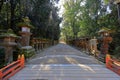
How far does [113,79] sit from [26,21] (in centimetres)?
767

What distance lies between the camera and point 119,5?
388 inches

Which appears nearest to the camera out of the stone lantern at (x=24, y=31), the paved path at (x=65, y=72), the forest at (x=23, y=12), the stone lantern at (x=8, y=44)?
the paved path at (x=65, y=72)

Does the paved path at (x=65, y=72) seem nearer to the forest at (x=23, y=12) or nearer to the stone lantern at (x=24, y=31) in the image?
the stone lantern at (x=24, y=31)

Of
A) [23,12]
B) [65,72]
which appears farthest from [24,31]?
[65,72]

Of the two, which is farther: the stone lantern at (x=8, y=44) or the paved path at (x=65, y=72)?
the stone lantern at (x=8, y=44)

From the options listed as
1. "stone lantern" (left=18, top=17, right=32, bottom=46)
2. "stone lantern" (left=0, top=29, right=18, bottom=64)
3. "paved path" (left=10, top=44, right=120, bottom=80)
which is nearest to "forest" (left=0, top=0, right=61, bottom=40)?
"stone lantern" (left=18, top=17, right=32, bottom=46)

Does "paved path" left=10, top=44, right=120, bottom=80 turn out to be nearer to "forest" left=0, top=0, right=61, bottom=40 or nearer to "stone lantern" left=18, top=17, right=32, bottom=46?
"stone lantern" left=18, top=17, right=32, bottom=46

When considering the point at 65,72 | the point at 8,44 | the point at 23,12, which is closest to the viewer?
the point at 65,72

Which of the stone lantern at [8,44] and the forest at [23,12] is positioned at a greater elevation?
the forest at [23,12]

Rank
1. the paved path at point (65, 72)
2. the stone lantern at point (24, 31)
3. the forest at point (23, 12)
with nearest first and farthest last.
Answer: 1. the paved path at point (65, 72)
2. the stone lantern at point (24, 31)
3. the forest at point (23, 12)

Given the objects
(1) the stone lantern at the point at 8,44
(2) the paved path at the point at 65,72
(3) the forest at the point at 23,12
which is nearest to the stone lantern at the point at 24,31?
(2) the paved path at the point at 65,72

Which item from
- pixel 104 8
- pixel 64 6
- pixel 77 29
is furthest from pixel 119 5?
pixel 64 6

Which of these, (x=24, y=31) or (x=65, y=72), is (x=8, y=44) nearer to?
(x=65, y=72)

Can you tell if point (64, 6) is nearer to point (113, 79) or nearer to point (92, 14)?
point (92, 14)
